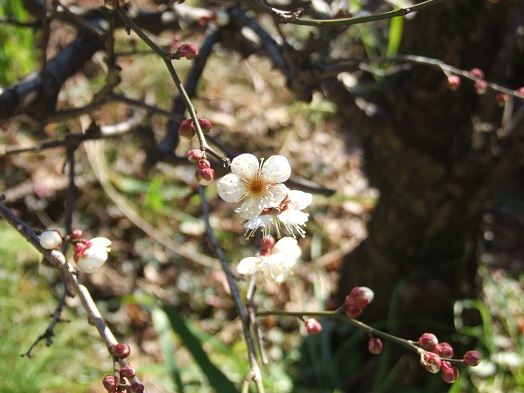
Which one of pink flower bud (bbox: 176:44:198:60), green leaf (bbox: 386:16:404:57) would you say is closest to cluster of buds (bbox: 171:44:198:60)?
pink flower bud (bbox: 176:44:198:60)

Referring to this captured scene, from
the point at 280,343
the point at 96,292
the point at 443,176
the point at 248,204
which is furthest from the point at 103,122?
the point at 248,204

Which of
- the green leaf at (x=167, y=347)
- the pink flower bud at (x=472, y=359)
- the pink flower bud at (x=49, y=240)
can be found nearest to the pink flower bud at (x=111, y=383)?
the pink flower bud at (x=49, y=240)

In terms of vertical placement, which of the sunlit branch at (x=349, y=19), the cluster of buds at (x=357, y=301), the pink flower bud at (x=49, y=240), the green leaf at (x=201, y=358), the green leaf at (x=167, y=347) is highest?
the sunlit branch at (x=349, y=19)

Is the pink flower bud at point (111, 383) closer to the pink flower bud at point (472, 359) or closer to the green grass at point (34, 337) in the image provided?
the pink flower bud at point (472, 359)

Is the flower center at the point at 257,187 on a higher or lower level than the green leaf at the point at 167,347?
higher

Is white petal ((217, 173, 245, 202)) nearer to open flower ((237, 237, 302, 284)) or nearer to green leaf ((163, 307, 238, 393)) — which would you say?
open flower ((237, 237, 302, 284))

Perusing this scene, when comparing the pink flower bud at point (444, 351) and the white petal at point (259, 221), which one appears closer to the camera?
the white petal at point (259, 221)

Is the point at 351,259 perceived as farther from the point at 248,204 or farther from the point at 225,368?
the point at 248,204
